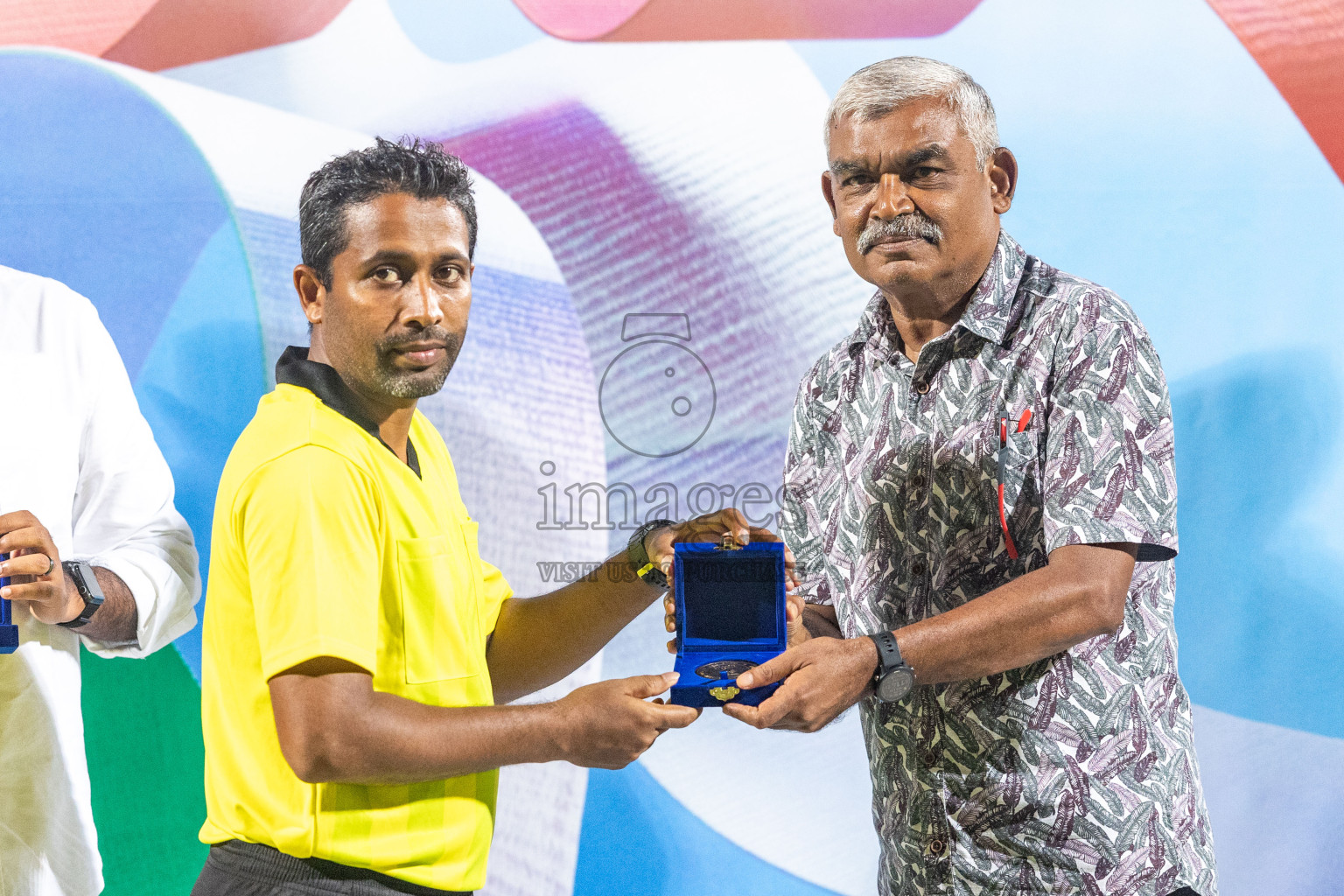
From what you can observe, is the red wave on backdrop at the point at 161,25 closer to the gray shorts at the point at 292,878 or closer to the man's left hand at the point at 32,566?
the man's left hand at the point at 32,566

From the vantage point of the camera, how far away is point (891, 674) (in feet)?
5.51

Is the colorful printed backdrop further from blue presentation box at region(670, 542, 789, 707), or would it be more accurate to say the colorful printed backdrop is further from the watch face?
the watch face

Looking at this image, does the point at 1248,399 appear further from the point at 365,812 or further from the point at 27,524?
the point at 27,524

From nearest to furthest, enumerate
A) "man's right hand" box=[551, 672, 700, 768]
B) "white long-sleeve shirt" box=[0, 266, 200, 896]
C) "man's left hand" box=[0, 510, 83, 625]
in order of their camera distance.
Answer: "man's right hand" box=[551, 672, 700, 768] < "man's left hand" box=[0, 510, 83, 625] < "white long-sleeve shirt" box=[0, 266, 200, 896]

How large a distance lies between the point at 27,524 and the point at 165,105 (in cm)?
172

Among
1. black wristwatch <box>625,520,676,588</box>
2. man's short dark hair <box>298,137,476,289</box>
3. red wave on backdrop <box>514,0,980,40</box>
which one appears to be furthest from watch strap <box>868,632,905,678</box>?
red wave on backdrop <box>514,0,980,40</box>

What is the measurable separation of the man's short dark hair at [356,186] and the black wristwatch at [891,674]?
1.03m

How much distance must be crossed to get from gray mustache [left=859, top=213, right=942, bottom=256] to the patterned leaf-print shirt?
0.13m

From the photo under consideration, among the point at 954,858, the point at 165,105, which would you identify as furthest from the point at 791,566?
the point at 165,105

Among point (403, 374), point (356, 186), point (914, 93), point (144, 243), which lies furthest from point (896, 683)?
point (144, 243)

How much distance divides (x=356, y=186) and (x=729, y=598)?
37.9 inches

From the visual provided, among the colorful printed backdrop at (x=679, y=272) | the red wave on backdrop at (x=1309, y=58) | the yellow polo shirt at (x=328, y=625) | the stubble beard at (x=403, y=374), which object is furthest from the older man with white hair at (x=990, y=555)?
the red wave on backdrop at (x=1309, y=58)

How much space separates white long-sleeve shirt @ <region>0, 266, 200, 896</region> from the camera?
2307mm

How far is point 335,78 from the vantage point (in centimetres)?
327
